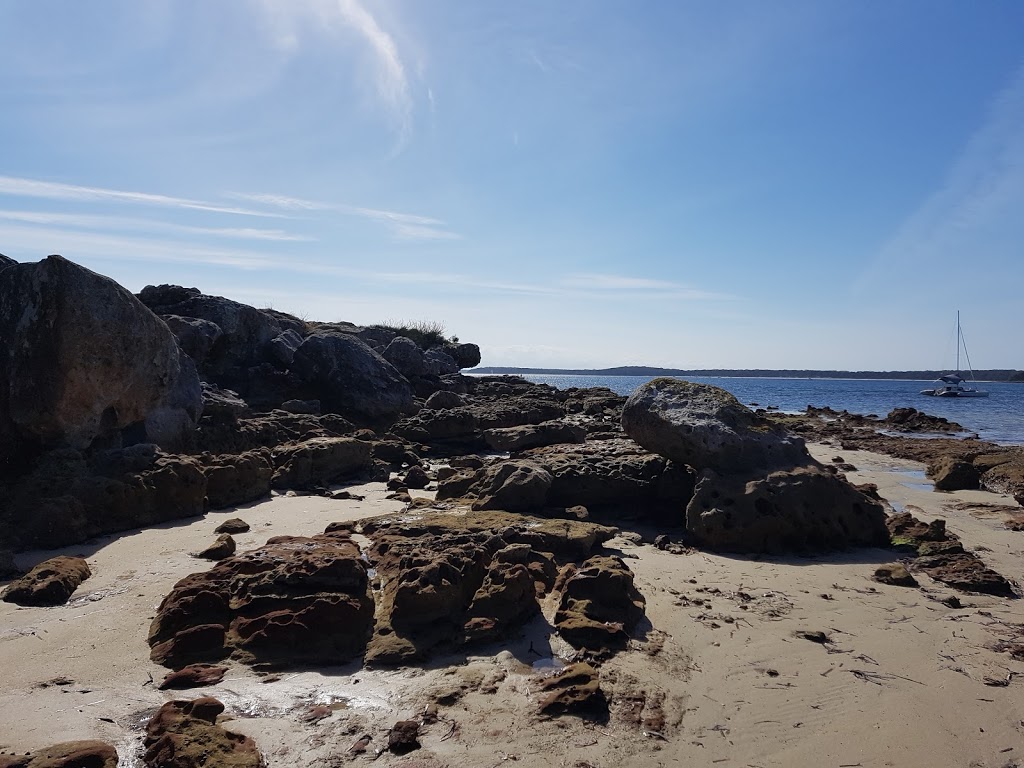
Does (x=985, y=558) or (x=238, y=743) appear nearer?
(x=238, y=743)

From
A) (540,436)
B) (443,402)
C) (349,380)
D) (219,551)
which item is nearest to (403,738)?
(219,551)

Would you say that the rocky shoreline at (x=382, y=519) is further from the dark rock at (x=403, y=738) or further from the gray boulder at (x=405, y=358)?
the gray boulder at (x=405, y=358)

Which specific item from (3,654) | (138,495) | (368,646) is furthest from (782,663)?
(138,495)

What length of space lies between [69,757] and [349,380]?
1341cm

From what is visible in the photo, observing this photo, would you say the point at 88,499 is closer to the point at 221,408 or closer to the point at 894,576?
the point at 221,408

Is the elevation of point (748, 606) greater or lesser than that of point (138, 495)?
lesser

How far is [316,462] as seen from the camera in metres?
9.52

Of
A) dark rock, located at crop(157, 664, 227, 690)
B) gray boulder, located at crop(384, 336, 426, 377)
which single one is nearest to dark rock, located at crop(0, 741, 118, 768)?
dark rock, located at crop(157, 664, 227, 690)

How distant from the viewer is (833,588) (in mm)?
5715

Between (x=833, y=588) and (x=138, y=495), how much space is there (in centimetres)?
691

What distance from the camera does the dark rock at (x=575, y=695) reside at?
138 inches

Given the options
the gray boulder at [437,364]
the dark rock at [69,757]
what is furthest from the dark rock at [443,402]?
the dark rock at [69,757]

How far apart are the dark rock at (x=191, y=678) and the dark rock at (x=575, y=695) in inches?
73.5

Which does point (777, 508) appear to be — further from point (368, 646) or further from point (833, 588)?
point (368, 646)
